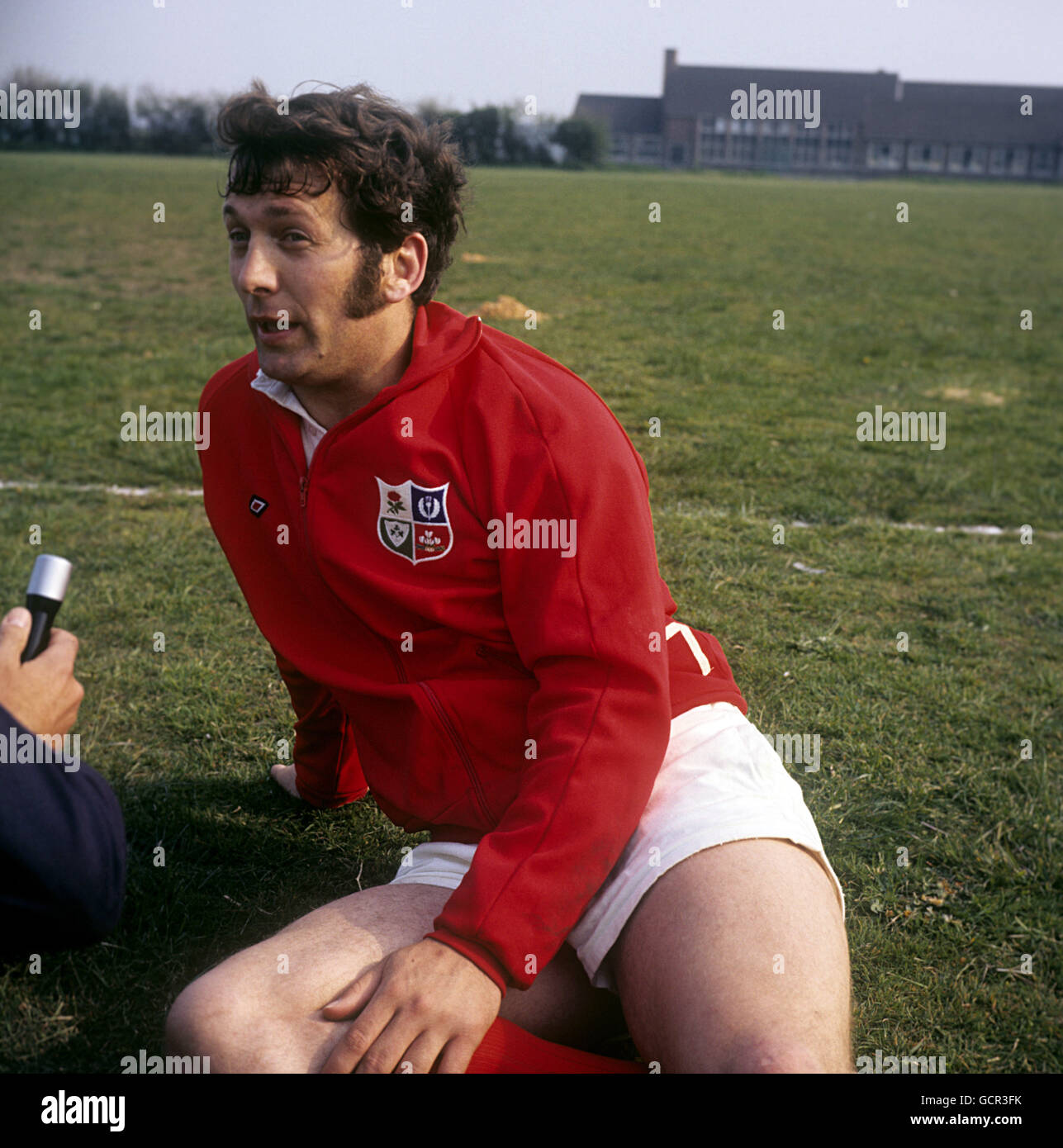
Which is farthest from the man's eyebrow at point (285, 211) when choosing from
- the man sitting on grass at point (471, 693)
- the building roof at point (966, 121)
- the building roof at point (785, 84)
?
the building roof at point (966, 121)

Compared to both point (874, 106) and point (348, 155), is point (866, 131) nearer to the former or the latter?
point (874, 106)

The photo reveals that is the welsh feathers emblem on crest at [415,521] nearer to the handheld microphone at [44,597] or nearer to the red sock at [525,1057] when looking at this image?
the handheld microphone at [44,597]

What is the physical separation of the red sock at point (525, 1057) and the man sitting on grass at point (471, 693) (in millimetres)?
70

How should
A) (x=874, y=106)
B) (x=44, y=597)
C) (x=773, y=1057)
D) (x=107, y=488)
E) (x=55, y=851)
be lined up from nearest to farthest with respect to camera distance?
(x=55, y=851) → (x=773, y=1057) → (x=44, y=597) → (x=107, y=488) → (x=874, y=106)

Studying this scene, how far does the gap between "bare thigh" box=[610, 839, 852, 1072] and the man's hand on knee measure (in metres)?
0.28

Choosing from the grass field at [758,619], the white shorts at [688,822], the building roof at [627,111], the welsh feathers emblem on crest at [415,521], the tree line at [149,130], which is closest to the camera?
the white shorts at [688,822]

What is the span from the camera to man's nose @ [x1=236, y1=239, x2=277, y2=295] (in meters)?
2.03

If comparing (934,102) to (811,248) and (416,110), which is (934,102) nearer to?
(811,248)

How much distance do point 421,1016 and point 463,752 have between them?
564 millimetres

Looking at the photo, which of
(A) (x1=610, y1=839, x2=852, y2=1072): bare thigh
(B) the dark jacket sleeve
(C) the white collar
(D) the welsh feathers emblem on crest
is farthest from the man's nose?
(A) (x1=610, y1=839, x2=852, y2=1072): bare thigh

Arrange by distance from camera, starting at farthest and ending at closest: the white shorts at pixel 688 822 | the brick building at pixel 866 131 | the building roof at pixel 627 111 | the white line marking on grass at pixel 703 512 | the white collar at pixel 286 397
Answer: the building roof at pixel 627 111 < the brick building at pixel 866 131 < the white line marking on grass at pixel 703 512 < the white collar at pixel 286 397 < the white shorts at pixel 688 822

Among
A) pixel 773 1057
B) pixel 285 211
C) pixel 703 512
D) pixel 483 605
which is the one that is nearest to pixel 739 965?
pixel 773 1057

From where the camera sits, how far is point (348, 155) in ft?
6.70

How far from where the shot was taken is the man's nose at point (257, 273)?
203 cm
